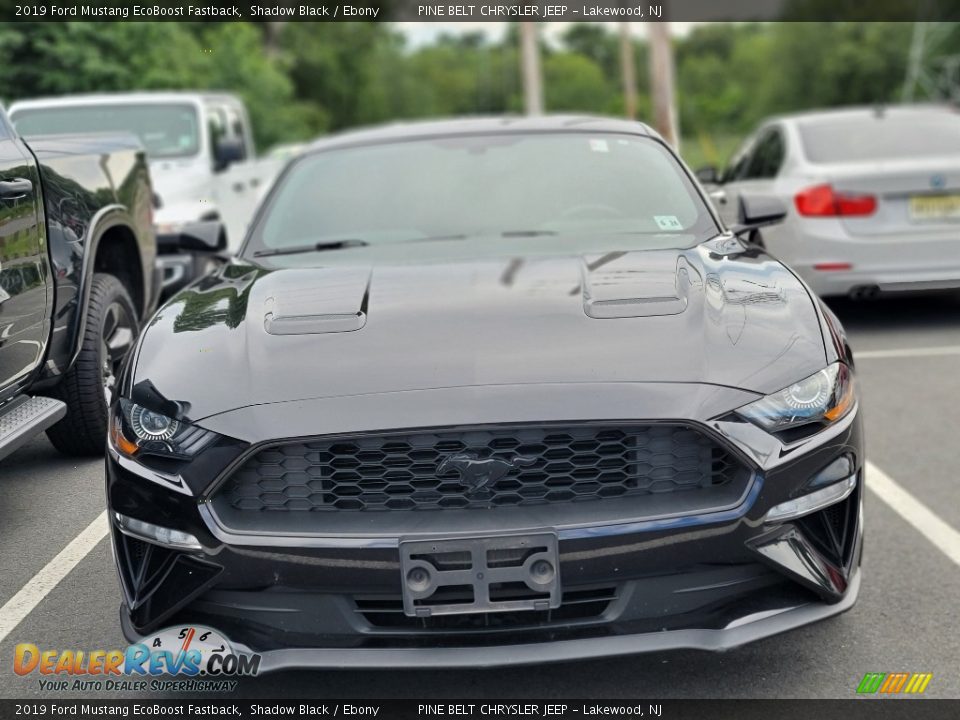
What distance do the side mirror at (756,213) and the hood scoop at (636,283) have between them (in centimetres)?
89

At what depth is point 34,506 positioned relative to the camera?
4.44 meters

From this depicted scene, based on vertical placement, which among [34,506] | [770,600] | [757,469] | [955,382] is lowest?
[955,382]

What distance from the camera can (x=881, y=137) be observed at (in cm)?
882

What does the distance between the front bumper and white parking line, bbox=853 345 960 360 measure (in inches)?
185

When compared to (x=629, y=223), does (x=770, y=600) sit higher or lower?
lower

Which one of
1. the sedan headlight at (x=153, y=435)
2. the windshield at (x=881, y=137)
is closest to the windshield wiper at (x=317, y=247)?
the sedan headlight at (x=153, y=435)

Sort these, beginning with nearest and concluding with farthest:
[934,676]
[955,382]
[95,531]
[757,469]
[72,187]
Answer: [757,469]
[934,676]
[95,531]
[72,187]
[955,382]

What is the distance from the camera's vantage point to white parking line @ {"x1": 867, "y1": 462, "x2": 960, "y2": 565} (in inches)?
165

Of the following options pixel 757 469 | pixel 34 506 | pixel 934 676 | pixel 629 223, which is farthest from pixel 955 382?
pixel 34 506

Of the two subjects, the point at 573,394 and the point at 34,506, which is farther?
the point at 34,506

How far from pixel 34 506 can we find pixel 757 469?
2744mm

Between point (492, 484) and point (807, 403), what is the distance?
789mm

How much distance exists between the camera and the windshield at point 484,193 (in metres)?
4.41

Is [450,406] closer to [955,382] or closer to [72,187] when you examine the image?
[72,187]
